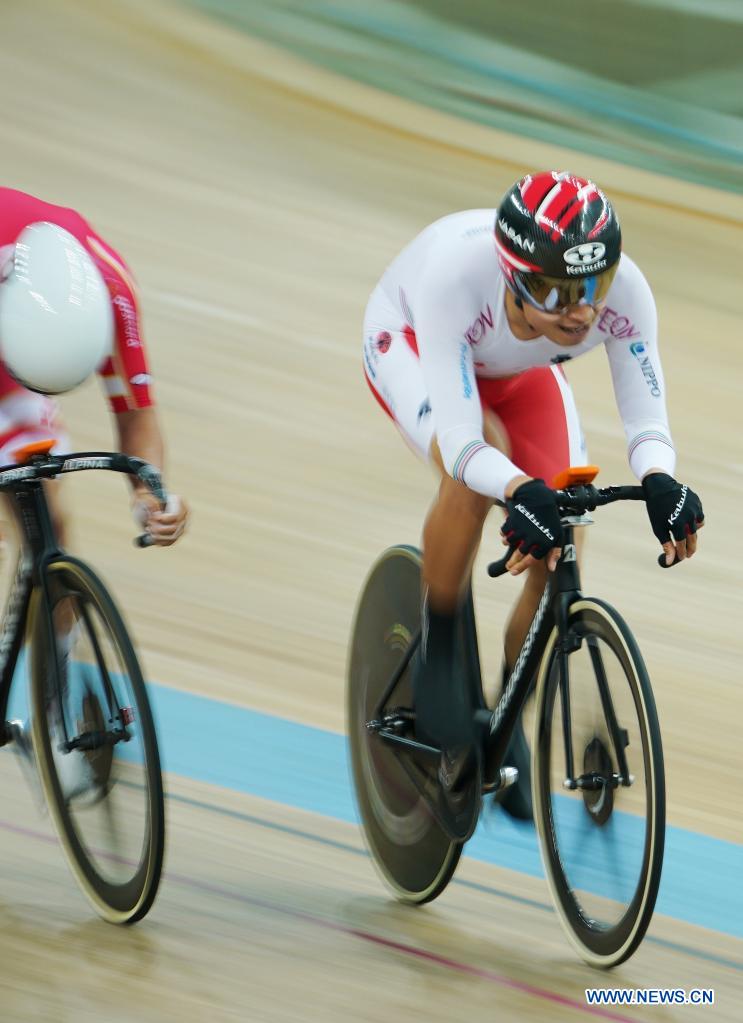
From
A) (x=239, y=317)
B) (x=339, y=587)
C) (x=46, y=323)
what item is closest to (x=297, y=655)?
(x=339, y=587)

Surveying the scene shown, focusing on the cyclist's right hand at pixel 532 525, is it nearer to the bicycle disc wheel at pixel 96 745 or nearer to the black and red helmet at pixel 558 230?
the black and red helmet at pixel 558 230

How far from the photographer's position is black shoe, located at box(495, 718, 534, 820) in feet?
9.34

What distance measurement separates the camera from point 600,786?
8.42 ft

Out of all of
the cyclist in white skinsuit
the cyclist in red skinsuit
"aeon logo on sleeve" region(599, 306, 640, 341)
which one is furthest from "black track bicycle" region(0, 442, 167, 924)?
"aeon logo on sleeve" region(599, 306, 640, 341)

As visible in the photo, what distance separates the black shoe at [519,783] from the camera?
285cm

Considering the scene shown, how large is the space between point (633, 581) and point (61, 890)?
6.88ft

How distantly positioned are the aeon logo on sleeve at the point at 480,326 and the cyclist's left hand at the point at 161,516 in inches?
21.9

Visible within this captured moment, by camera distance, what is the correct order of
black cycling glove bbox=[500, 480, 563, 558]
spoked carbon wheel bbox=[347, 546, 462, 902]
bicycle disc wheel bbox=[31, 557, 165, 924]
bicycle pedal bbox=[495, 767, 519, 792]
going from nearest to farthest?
black cycling glove bbox=[500, 480, 563, 558], bicycle disc wheel bbox=[31, 557, 165, 924], bicycle pedal bbox=[495, 767, 519, 792], spoked carbon wheel bbox=[347, 546, 462, 902]

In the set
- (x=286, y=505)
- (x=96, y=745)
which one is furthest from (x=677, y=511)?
(x=286, y=505)

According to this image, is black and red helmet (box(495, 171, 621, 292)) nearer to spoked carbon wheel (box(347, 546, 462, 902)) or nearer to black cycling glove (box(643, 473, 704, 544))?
black cycling glove (box(643, 473, 704, 544))

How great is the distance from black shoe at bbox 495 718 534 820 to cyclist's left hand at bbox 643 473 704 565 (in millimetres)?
513

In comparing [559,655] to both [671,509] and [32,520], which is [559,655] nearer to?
[671,509]

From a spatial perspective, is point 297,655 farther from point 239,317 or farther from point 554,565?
point 239,317

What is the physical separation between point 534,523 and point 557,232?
449 millimetres
